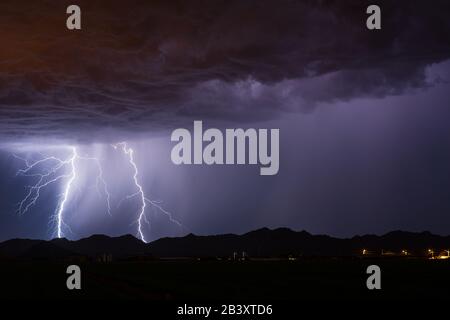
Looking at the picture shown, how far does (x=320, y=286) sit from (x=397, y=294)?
1119cm

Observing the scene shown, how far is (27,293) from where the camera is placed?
56.2m

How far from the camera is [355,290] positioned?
58906 mm
